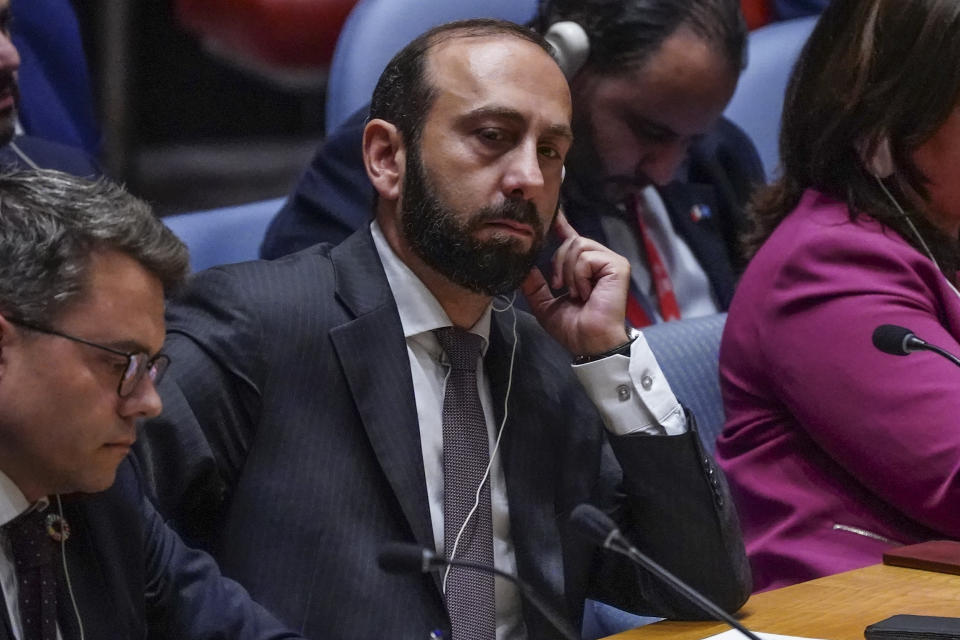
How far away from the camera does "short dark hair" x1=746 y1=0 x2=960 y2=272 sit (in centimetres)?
184

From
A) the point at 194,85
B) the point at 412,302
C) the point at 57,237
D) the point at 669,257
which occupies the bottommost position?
the point at 669,257

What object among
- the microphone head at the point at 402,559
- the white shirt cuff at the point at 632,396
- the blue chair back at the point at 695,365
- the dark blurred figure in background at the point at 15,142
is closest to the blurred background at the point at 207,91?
the dark blurred figure in background at the point at 15,142

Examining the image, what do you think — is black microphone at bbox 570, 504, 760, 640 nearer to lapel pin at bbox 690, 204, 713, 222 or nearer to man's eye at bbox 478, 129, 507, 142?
man's eye at bbox 478, 129, 507, 142

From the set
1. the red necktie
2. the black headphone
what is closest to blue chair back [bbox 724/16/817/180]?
the red necktie

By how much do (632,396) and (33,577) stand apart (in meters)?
0.66

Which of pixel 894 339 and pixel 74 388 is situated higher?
pixel 74 388

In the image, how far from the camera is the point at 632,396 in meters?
1.54

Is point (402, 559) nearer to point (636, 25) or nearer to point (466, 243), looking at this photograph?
point (466, 243)

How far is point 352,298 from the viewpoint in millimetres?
1497

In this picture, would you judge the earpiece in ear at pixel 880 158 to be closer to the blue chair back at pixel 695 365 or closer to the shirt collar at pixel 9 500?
the blue chair back at pixel 695 365

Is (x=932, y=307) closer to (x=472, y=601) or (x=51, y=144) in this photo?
(x=472, y=601)

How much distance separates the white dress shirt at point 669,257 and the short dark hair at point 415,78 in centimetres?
94

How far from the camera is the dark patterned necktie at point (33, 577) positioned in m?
1.13

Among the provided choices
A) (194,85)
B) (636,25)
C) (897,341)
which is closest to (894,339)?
(897,341)
